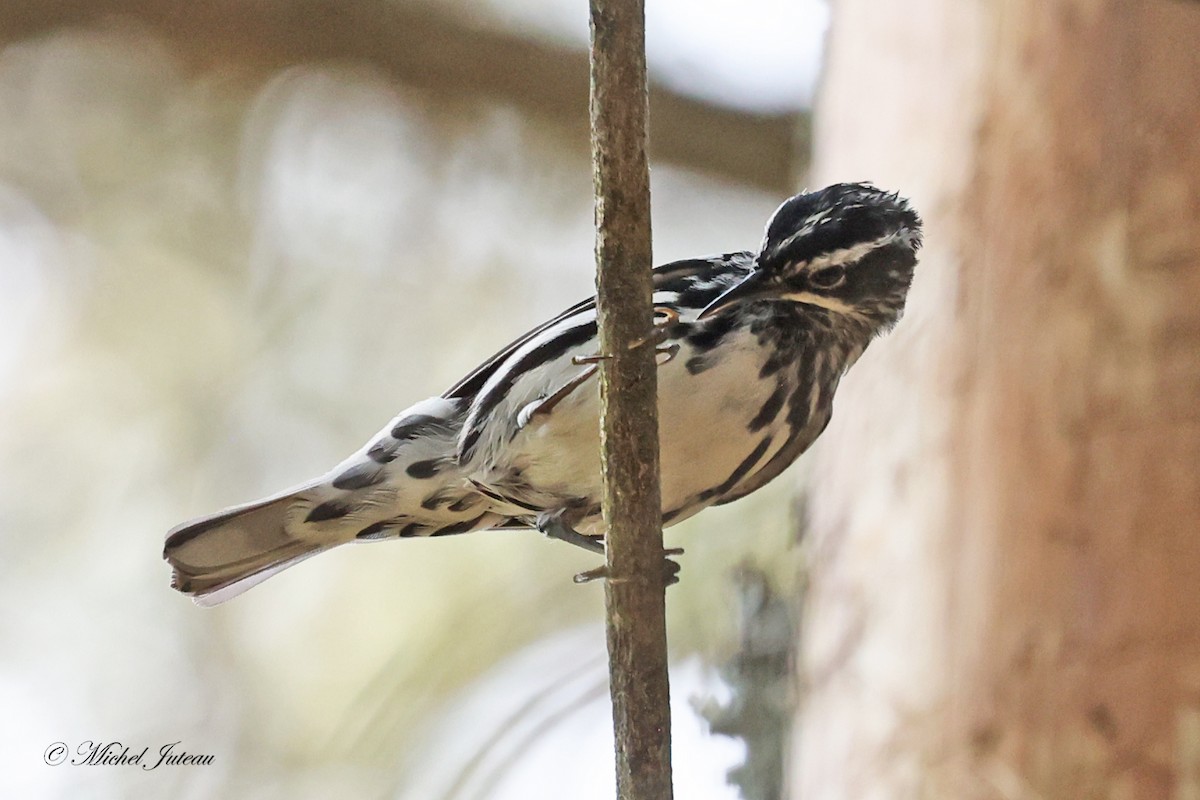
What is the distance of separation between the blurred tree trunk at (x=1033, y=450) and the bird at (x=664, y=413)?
0.14m

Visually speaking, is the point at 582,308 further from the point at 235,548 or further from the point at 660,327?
the point at 235,548

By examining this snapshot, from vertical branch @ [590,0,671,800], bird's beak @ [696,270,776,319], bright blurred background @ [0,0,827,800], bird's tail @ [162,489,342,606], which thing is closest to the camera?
vertical branch @ [590,0,671,800]

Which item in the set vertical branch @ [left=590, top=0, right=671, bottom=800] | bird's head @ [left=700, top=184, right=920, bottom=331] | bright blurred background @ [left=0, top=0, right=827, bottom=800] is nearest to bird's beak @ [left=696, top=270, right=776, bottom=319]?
bird's head @ [left=700, top=184, right=920, bottom=331]

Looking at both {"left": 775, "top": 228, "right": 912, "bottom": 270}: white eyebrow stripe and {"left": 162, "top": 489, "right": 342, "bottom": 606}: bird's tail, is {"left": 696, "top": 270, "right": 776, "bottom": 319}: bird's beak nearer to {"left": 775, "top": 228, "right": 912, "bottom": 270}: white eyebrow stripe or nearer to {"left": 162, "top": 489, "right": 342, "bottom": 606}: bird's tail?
{"left": 775, "top": 228, "right": 912, "bottom": 270}: white eyebrow stripe

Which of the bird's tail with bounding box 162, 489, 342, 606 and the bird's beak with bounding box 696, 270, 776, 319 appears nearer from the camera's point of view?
the bird's beak with bounding box 696, 270, 776, 319

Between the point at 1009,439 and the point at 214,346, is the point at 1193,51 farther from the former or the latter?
the point at 214,346

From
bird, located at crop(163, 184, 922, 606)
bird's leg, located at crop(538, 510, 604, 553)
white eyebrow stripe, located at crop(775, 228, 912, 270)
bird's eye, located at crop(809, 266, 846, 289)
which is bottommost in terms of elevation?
bird's leg, located at crop(538, 510, 604, 553)

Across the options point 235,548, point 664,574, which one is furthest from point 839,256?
point 235,548

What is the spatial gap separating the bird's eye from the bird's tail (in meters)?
0.56

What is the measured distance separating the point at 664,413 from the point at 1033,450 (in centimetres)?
37

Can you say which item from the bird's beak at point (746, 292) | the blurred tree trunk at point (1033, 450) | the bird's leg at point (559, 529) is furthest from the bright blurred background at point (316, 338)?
the bird's beak at point (746, 292)

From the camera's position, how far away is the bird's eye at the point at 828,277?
0.97 metres

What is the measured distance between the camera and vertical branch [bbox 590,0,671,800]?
2.53ft

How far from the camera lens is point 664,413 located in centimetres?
98
